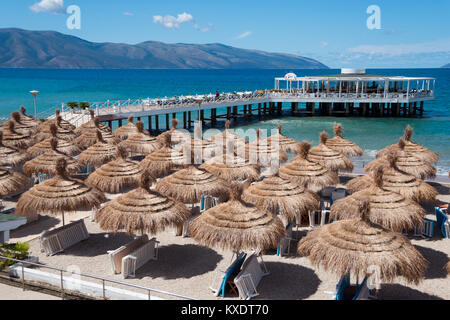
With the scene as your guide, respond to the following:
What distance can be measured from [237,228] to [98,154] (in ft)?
34.6

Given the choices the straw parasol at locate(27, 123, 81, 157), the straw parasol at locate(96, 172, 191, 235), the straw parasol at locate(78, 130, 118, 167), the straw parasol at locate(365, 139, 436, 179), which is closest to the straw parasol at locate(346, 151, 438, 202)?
the straw parasol at locate(365, 139, 436, 179)

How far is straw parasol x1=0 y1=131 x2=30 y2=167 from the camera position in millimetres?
15781

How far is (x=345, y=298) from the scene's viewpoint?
8.13 m

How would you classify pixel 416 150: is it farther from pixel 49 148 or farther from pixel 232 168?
pixel 49 148

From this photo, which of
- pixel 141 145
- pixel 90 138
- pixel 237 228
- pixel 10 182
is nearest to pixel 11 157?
pixel 10 182

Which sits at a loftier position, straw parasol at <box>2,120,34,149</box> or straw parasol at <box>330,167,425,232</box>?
straw parasol at <box>2,120,34,149</box>

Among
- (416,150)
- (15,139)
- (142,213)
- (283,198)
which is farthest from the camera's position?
(15,139)

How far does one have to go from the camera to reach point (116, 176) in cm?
1321

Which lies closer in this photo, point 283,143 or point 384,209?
point 384,209

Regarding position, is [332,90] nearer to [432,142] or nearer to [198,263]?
[432,142]

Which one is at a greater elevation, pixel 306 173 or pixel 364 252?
pixel 306 173

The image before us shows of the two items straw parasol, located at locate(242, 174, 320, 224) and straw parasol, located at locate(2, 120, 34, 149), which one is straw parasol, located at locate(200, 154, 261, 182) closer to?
straw parasol, located at locate(242, 174, 320, 224)

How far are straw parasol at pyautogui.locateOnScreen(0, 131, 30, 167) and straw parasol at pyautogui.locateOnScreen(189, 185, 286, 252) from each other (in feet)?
33.7
